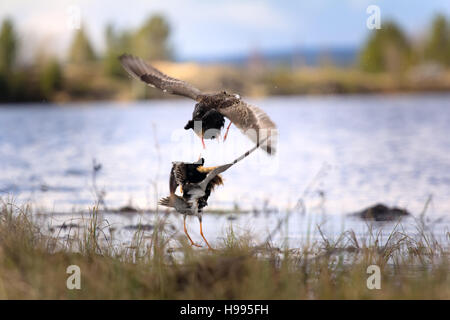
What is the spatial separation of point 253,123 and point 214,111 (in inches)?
25.8

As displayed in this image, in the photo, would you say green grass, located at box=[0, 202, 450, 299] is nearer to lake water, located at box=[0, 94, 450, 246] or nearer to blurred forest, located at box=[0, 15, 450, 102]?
lake water, located at box=[0, 94, 450, 246]

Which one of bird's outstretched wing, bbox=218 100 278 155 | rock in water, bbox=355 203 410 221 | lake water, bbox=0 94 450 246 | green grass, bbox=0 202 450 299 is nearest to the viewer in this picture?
green grass, bbox=0 202 450 299

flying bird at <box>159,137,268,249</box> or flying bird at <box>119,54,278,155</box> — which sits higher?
flying bird at <box>119,54,278,155</box>

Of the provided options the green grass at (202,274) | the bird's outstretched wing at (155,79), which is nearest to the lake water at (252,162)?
the bird's outstretched wing at (155,79)

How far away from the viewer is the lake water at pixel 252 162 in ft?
32.2

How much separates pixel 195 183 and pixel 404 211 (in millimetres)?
3962

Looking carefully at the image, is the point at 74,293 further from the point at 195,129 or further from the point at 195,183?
the point at 195,129

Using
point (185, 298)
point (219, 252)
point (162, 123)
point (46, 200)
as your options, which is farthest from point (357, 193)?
point (162, 123)

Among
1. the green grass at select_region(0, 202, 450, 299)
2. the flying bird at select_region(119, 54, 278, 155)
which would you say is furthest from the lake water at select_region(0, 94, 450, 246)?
the green grass at select_region(0, 202, 450, 299)

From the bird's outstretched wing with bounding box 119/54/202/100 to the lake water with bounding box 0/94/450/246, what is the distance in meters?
0.50

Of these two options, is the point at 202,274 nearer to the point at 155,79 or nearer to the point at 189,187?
the point at 189,187

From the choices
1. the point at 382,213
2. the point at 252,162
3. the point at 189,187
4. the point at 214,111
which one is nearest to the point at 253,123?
the point at 214,111

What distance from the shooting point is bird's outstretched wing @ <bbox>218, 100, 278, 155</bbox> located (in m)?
5.77

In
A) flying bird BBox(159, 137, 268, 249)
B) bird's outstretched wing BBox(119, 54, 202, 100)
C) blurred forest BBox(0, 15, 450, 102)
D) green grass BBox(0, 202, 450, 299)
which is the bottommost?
green grass BBox(0, 202, 450, 299)
